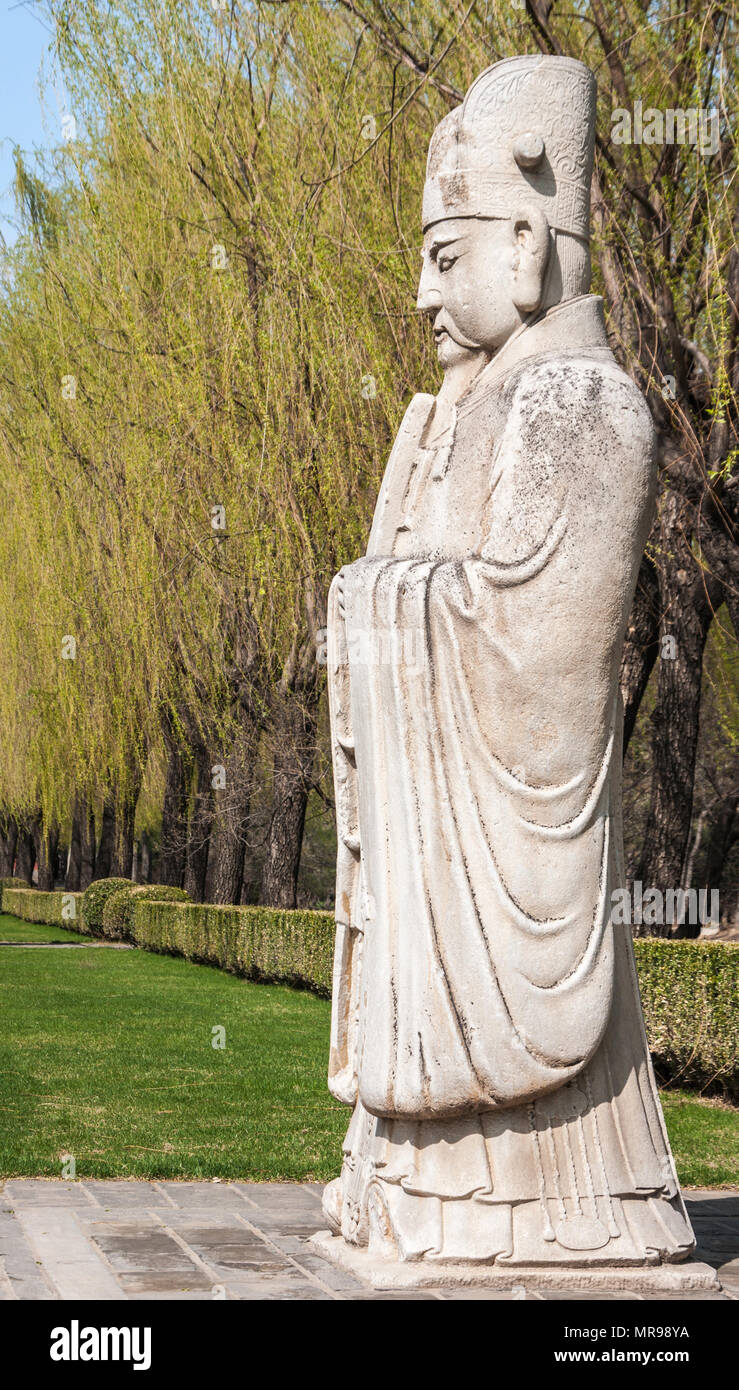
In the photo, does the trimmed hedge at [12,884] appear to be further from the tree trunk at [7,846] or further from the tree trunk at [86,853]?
the tree trunk at [86,853]

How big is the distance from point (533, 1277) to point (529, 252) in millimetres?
3035

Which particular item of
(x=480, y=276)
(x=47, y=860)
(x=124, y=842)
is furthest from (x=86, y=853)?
(x=480, y=276)

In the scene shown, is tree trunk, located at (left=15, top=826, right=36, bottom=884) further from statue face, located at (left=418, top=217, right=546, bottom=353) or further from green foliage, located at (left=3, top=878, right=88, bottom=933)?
statue face, located at (left=418, top=217, right=546, bottom=353)

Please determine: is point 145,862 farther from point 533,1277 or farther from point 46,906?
point 533,1277

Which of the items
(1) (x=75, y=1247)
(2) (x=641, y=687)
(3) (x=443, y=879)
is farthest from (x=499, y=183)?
(2) (x=641, y=687)

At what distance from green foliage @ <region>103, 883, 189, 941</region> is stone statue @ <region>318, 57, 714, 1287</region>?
19118 millimetres

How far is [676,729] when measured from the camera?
1123 cm

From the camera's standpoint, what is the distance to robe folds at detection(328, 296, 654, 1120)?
432 centimetres

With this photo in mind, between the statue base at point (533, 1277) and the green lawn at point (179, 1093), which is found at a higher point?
the statue base at point (533, 1277)

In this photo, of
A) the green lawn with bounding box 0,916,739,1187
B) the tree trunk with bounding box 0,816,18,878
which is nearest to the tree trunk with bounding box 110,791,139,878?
the green lawn with bounding box 0,916,739,1187

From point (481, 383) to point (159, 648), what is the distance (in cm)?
1202

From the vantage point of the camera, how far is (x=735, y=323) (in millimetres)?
8891

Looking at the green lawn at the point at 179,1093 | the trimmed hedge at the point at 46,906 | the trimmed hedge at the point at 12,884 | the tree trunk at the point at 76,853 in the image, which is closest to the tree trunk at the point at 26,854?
the trimmed hedge at the point at 12,884

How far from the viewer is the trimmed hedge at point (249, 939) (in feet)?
52.6
